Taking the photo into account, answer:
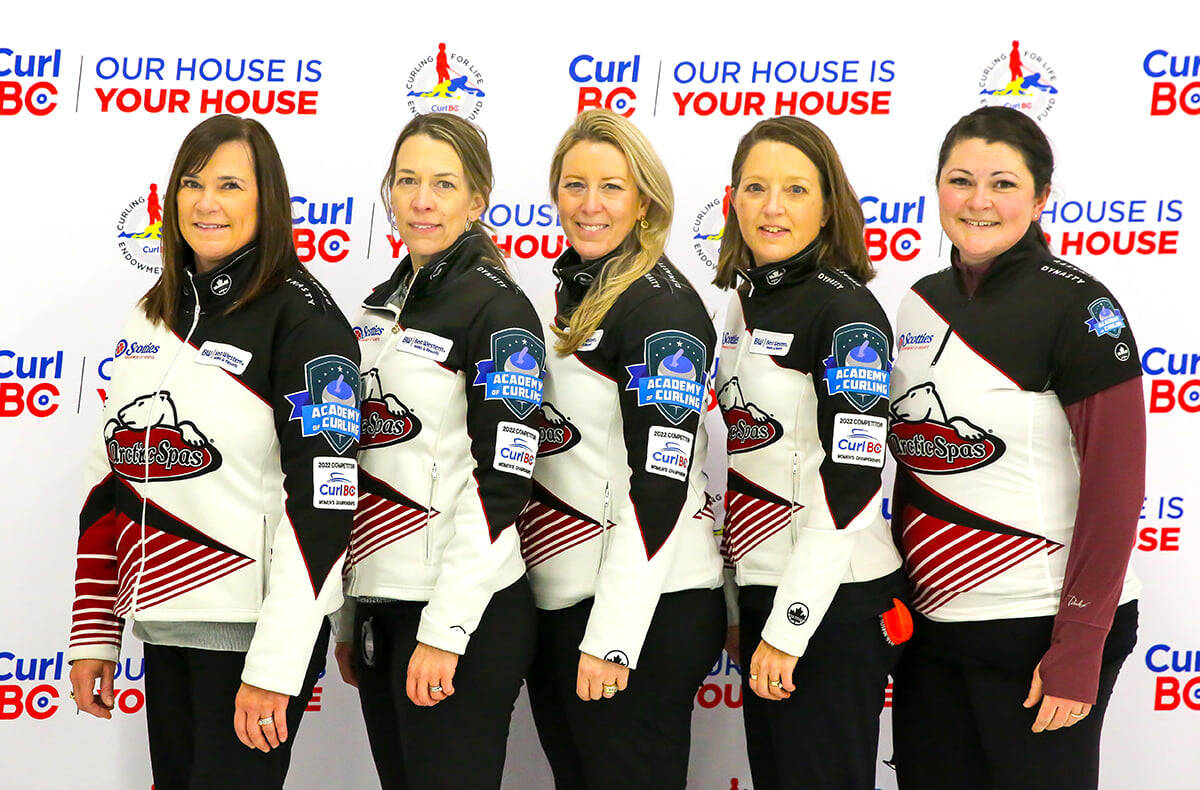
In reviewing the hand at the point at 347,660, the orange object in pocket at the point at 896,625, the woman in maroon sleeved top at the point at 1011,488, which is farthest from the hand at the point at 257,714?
the woman in maroon sleeved top at the point at 1011,488

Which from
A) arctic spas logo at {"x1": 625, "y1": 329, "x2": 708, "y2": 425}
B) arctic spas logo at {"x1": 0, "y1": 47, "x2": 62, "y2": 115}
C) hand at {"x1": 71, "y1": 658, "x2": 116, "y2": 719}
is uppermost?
arctic spas logo at {"x1": 0, "y1": 47, "x2": 62, "y2": 115}

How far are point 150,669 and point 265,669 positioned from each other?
269 mm

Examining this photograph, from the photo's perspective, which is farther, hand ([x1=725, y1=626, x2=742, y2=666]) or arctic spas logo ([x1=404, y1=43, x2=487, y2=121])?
arctic spas logo ([x1=404, y1=43, x2=487, y2=121])

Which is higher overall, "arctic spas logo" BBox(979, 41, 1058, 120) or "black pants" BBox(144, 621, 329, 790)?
"arctic spas logo" BBox(979, 41, 1058, 120)

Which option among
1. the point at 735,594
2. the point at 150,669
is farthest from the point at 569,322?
the point at 150,669

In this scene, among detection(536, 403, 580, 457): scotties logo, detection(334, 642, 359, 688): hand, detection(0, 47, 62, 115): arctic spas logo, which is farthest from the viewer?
detection(0, 47, 62, 115): arctic spas logo

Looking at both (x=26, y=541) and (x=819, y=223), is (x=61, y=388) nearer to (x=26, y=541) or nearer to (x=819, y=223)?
(x=26, y=541)

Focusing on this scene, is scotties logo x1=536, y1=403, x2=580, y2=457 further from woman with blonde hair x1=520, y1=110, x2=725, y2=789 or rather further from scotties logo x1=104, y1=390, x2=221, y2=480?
scotties logo x1=104, y1=390, x2=221, y2=480

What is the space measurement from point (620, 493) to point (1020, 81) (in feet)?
5.12

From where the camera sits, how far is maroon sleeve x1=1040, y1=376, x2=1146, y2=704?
5.60ft

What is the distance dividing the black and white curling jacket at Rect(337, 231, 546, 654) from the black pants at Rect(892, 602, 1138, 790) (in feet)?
2.51

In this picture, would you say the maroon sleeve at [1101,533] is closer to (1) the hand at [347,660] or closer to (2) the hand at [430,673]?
(2) the hand at [430,673]

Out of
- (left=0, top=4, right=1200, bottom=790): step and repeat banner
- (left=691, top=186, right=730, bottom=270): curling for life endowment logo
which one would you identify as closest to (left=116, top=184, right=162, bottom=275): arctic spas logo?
(left=0, top=4, right=1200, bottom=790): step and repeat banner

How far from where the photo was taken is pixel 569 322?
190 centimetres
